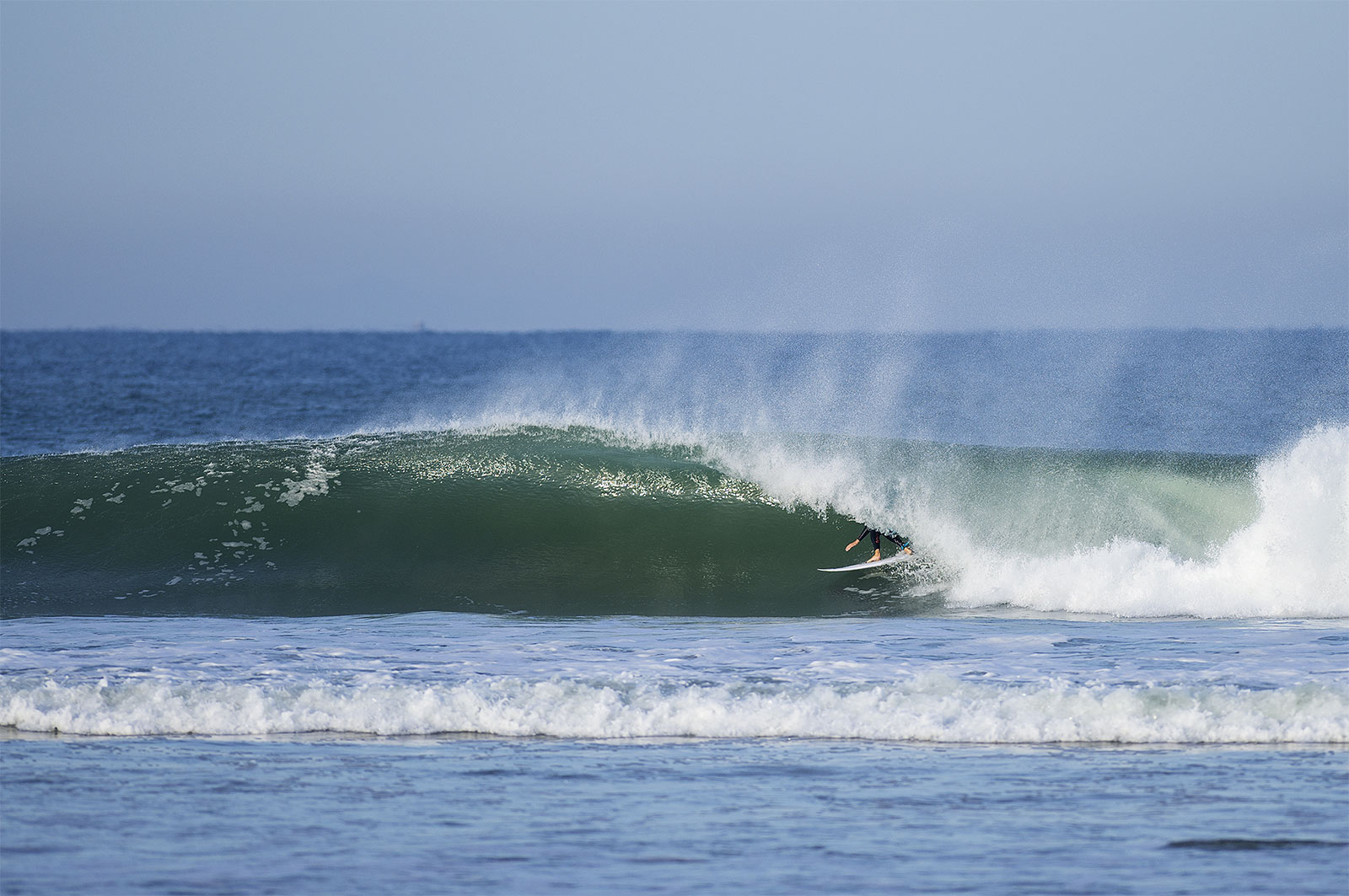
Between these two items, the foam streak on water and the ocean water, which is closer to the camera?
the ocean water

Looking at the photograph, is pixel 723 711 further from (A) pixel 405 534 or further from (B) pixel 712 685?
(A) pixel 405 534

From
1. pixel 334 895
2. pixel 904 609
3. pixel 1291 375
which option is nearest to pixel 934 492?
pixel 904 609

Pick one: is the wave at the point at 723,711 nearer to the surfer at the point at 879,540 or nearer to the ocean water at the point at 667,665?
the ocean water at the point at 667,665

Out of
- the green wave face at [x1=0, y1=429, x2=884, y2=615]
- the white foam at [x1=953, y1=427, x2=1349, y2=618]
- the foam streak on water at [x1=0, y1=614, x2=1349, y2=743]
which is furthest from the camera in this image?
the green wave face at [x1=0, y1=429, x2=884, y2=615]

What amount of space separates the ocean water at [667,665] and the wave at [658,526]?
0.16ft

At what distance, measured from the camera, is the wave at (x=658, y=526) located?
34.7 feet

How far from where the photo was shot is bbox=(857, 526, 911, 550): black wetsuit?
38.5 ft

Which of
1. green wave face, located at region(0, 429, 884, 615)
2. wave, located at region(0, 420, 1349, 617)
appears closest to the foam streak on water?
wave, located at region(0, 420, 1349, 617)

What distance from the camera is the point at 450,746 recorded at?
6324mm

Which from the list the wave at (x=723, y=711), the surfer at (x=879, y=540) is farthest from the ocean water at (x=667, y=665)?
the surfer at (x=879, y=540)

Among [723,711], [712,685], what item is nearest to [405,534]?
[712,685]

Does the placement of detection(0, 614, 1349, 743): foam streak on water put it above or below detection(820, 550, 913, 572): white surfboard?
below

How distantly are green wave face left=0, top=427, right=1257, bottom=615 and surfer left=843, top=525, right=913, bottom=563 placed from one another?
0.14 metres

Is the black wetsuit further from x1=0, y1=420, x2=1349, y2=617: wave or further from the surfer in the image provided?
x1=0, y1=420, x2=1349, y2=617: wave
